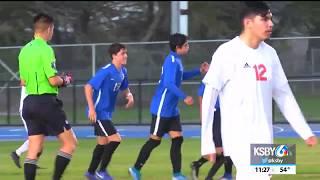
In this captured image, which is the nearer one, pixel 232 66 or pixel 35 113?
pixel 232 66

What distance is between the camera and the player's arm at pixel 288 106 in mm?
6289

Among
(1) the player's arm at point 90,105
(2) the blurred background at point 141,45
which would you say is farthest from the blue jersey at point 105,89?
(2) the blurred background at point 141,45

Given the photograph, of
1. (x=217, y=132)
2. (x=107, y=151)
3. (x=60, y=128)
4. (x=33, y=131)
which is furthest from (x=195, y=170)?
(x=33, y=131)

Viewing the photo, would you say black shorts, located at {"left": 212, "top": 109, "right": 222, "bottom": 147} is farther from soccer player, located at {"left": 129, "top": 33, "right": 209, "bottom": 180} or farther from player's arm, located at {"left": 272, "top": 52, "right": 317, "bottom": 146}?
player's arm, located at {"left": 272, "top": 52, "right": 317, "bottom": 146}

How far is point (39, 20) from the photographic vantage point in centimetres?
928

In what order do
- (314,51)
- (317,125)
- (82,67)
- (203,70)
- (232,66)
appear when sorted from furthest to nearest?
(82,67), (314,51), (317,125), (203,70), (232,66)

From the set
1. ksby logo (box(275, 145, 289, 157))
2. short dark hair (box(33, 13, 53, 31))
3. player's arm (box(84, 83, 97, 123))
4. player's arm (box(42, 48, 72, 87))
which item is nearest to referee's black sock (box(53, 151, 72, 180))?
player's arm (box(42, 48, 72, 87))

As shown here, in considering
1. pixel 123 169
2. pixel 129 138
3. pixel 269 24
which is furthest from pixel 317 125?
pixel 269 24

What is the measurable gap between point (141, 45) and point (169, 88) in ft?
44.3

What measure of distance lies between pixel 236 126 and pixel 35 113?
3551 mm

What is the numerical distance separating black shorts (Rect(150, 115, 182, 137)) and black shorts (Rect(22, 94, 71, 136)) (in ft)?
5.76

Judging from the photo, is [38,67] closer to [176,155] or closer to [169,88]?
[169,88]

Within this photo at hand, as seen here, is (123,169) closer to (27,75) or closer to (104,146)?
(104,146)

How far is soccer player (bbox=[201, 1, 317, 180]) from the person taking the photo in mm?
6145
